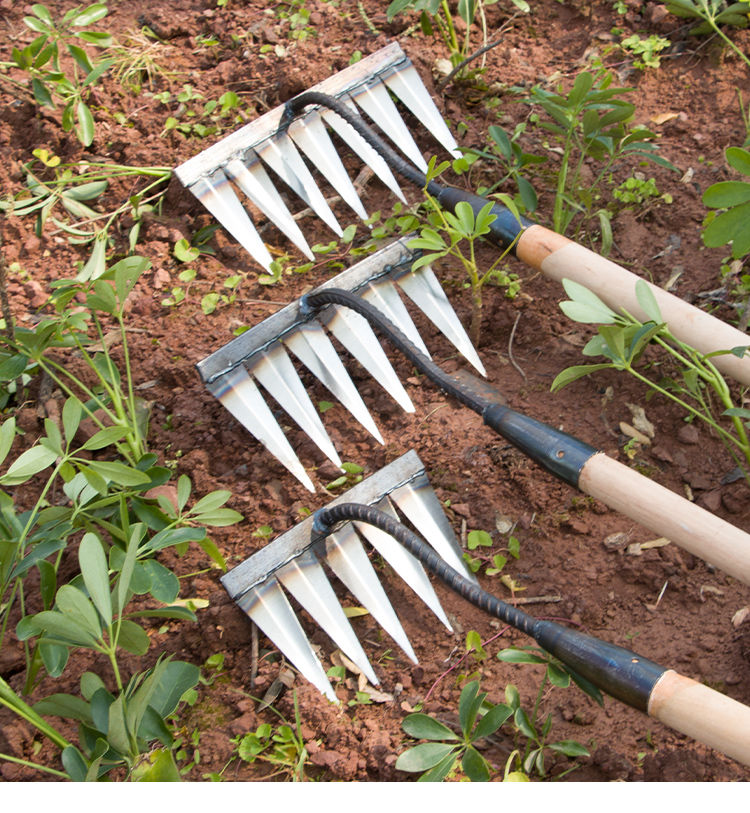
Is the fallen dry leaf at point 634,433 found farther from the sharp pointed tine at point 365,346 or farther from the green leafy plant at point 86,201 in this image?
the green leafy plant at point 86,201

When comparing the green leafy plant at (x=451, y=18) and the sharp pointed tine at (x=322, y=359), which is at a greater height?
the green leafy plant at (x=451, y=18)

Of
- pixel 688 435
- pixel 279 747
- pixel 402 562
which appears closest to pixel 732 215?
pixel 688 435

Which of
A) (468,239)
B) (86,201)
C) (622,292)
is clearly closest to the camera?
(622,292)

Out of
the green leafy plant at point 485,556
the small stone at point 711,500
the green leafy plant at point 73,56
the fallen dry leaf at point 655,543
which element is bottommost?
the small stone at point 711,500

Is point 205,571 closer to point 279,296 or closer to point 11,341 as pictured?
point 11,341

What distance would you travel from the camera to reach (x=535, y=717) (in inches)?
55.2

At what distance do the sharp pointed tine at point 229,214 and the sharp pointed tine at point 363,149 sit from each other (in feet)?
1.21

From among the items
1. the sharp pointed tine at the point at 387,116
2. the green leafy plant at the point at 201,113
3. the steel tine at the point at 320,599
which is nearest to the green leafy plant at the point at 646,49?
the sharp pointed tine at the point at 387,116

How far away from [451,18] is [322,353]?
4.19 ft

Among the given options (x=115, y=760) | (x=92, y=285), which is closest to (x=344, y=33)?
(x=92, y=285)

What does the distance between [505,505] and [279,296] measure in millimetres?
829

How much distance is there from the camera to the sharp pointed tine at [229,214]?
2178mm

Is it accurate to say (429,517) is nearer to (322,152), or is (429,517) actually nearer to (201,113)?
(322,152)
